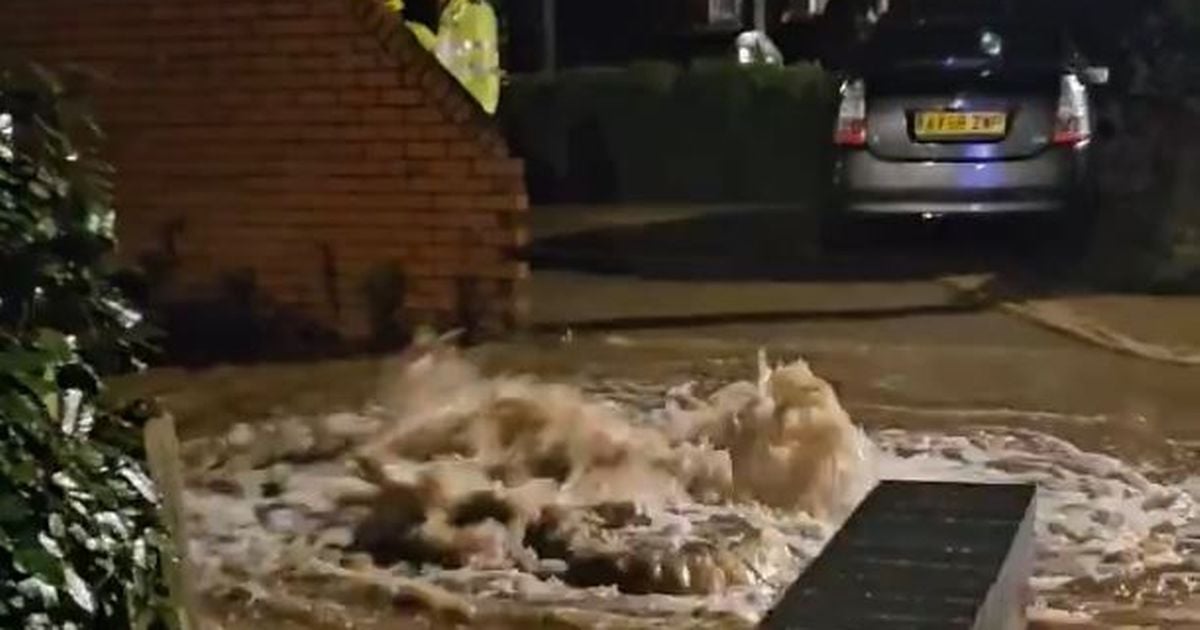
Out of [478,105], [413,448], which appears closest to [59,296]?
[413,448]

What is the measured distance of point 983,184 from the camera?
10891 mm

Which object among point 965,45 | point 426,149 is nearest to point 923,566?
point 426,149

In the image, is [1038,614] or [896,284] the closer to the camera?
[1038,614]

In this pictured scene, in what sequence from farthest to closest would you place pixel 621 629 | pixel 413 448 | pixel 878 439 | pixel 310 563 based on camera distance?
1. pixel 878 439
2. pixel 413 448
3. pixel 310 563
4. pixel 621 629

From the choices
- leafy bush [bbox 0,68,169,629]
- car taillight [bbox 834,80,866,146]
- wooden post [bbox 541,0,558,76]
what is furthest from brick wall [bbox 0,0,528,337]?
wooden post [bbox 541,0,558,76]

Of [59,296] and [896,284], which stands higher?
[59,296]

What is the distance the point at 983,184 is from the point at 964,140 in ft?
0.84

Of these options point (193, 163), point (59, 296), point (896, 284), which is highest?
point (59, 296)

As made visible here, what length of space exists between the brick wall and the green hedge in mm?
5342

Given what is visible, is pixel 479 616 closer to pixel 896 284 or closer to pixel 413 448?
pixel 413 448

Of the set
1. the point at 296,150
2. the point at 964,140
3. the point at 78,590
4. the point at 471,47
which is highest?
the point at 471,47

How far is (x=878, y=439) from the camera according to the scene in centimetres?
712

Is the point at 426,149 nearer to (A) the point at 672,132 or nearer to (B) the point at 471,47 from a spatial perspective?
(B) the point at 471,47

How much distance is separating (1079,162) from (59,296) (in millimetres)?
8481
